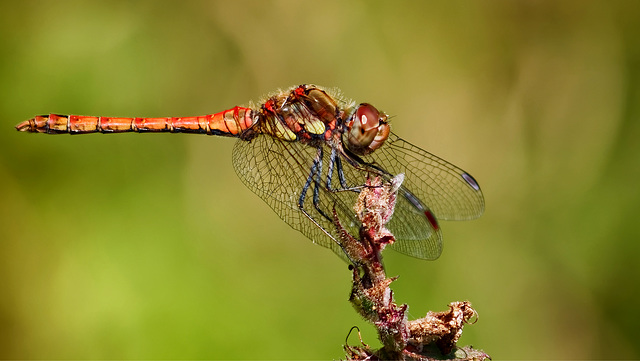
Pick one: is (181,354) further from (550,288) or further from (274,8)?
(274,8)

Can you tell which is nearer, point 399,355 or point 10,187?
point 399,355

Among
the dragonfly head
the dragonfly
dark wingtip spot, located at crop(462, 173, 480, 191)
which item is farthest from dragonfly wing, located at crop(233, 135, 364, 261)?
dark wingtip spot, located at crop(462, 173, 480, 191)

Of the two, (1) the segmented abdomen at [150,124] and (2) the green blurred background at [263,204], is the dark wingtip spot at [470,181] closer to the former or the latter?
(2) the green blurred background at [263,204]

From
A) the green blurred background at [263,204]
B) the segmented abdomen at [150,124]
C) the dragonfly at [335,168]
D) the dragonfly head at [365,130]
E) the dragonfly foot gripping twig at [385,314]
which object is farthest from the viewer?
the segmented abdomen at [150,124]

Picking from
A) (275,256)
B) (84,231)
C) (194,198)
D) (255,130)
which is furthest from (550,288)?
(84,231)

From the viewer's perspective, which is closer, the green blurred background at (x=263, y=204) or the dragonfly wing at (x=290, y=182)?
the dragonfly wing at (x=290, y=182)

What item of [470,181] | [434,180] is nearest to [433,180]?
[434,180]

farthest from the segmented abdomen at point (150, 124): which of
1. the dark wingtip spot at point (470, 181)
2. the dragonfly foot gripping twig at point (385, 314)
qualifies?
the dragonfly foot gripping twig at point (385, 314)
